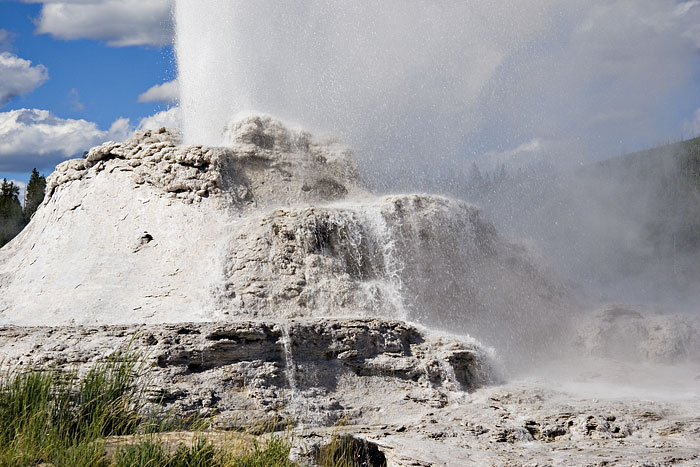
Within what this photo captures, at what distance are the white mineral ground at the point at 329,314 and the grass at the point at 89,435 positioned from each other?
1.03 m

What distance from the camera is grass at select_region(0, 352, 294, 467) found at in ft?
16.6

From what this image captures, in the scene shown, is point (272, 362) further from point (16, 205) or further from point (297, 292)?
point (16, 205)

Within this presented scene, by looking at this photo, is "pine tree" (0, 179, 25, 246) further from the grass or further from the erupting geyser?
the grass

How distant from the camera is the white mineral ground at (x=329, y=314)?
8727mm

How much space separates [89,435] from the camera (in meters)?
5.37

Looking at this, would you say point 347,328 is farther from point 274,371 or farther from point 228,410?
point 228,410

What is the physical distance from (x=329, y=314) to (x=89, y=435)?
6256 mm

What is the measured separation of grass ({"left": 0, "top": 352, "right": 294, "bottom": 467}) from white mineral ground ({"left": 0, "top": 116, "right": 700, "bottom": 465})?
1.03m

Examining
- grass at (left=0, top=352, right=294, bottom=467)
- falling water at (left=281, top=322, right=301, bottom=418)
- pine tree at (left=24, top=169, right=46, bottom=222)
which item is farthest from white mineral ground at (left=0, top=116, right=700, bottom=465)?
pine tree at (left=24, top=169, right=46, bottom=222)

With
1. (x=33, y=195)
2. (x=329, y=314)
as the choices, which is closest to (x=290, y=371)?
(x=329, y=314)

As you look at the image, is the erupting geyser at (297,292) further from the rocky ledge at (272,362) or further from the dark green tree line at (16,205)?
the dark green tree line at (16,205)

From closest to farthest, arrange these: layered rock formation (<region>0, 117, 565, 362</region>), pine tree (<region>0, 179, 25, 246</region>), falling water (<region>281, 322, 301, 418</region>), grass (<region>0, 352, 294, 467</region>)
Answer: grass (<region>0, 352, 294, 467</region>) → falling water (<region>281, 322, 301, 418</region>) → layered rock formation (<region>0, 117, 565, 362</region>) → pine tree (<region>0, 179, 25, 246</region>)

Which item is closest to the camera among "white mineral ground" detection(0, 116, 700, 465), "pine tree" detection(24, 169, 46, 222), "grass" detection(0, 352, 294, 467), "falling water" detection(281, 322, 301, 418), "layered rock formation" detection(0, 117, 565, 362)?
"grass" detection(0, 352, 294, 467)

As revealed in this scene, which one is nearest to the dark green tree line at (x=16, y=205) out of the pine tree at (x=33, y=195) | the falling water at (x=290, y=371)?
the pine tree at (x=33, y=195)
